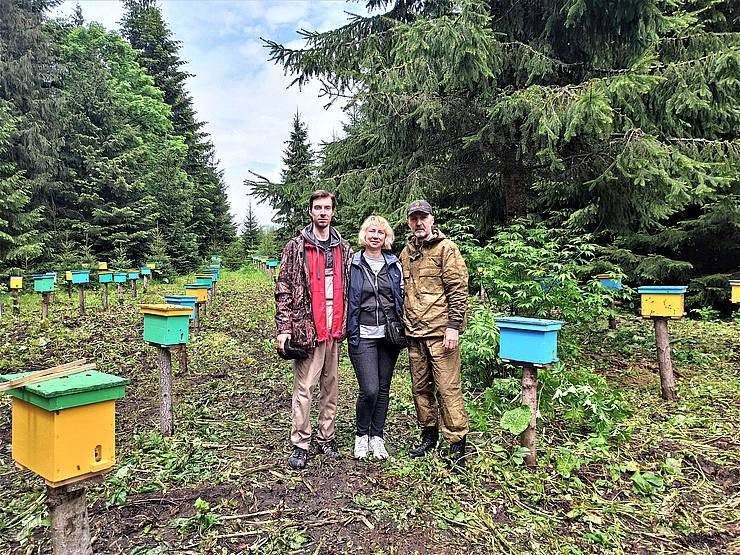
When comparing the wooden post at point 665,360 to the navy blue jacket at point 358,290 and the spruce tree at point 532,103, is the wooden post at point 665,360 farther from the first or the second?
the navy blue jacket at point 358,290

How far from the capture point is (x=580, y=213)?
30.0 ft

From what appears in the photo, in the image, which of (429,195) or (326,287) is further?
(429,195)

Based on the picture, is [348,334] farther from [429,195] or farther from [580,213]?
[580,213]

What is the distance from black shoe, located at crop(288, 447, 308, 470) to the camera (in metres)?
3.65

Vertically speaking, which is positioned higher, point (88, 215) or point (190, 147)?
point (190, 147)

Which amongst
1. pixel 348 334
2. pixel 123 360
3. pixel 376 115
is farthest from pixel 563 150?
pixel 123 360

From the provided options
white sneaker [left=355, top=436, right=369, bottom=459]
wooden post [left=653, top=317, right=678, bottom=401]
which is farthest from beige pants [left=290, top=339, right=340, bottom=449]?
wooden post [left=653, top=317, right=678, bottom=401]

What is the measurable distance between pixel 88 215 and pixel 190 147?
15.6m

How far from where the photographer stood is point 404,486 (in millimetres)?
3373

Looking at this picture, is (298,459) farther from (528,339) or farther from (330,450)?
(528,339)

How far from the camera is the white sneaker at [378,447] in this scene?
3.79m

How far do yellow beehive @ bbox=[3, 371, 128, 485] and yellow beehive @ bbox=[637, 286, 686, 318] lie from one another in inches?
196

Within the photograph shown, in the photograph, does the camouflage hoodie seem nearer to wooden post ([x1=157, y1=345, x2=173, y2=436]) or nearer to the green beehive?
the green beehive

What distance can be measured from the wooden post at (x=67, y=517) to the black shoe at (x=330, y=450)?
1994 millimetres
